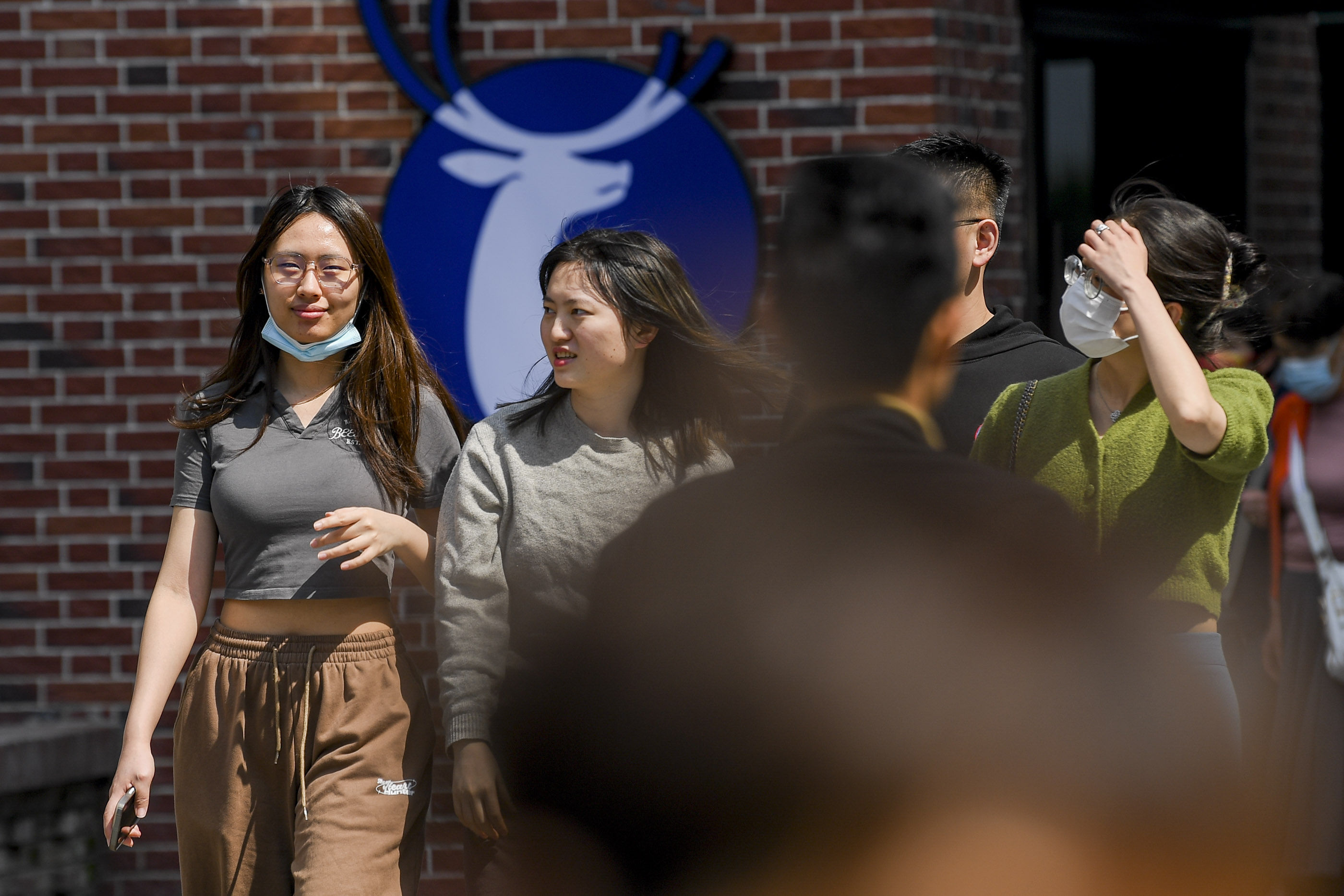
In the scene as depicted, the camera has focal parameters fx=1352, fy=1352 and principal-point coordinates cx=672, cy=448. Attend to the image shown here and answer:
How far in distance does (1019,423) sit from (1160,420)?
25 cm

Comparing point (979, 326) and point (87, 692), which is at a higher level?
point (979, 326)

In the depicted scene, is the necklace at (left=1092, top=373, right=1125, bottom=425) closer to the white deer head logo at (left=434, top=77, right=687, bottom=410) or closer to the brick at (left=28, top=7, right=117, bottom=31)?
the white deer head logo at (left=434, top=77, right=687, bottom=410)

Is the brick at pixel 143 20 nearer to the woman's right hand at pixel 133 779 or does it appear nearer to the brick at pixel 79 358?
the brick at pixel 79 358

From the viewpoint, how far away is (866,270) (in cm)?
124

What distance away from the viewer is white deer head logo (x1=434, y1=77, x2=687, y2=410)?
4.13 metres

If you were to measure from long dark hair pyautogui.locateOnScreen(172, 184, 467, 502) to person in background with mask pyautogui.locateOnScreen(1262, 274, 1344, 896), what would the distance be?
294 cm

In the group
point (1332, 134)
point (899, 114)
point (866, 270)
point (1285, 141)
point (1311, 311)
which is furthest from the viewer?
point (1332, 134)

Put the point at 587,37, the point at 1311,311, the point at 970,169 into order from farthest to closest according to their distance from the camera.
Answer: the point at 1311,311, the point at 587,37, the point at 970,169

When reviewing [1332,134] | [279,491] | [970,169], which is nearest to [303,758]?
[279,491]

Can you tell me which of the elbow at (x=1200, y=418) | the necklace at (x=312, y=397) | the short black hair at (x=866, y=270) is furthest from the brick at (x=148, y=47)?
the short black hair at (x=866, y=270)

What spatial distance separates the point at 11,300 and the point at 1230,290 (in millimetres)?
3577

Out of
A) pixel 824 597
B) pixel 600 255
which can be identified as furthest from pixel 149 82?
pixel 824 597

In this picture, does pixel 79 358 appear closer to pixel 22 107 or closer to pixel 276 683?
pixel 22 107

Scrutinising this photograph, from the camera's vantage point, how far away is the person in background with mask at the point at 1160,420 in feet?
7.49
